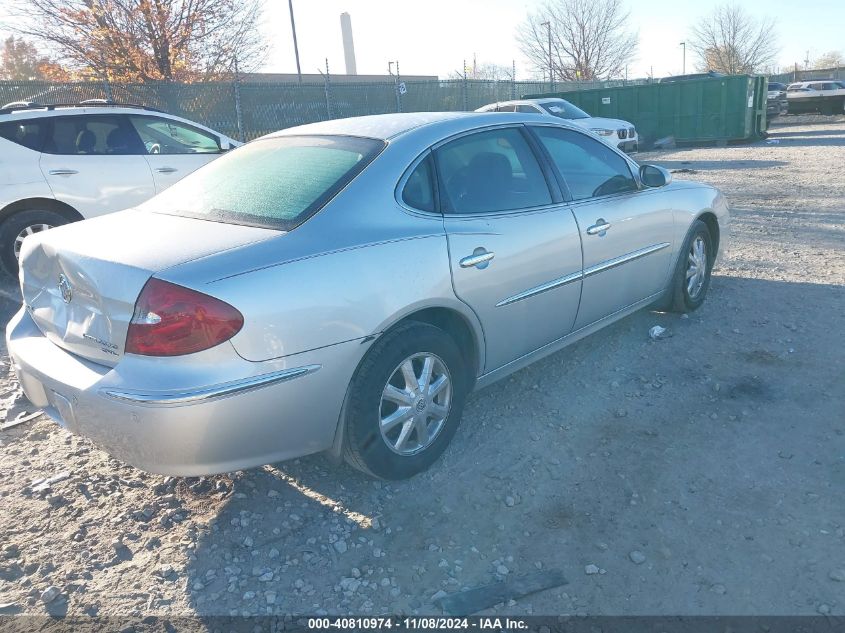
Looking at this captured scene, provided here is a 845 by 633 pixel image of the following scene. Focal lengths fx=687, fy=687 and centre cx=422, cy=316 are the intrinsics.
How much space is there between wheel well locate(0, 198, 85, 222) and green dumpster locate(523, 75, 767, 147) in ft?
55.9

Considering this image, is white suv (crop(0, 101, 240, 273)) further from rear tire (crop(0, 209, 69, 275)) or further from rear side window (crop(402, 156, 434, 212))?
rear side window (crop(402, 156, 434, 212))

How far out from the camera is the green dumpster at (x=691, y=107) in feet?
62.5

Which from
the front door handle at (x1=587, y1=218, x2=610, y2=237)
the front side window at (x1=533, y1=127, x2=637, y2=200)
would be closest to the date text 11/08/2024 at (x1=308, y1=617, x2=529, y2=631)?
the front door handle at (x1=587, y1=218, x2=610, y2=237)

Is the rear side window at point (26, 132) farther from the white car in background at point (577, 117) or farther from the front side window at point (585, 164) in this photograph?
the white car in background at point (577, 117)

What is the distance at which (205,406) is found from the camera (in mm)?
2469

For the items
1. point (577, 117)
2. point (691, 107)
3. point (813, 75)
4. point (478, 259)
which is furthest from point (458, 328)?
point (813, 75)

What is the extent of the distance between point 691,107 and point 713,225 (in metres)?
16.5

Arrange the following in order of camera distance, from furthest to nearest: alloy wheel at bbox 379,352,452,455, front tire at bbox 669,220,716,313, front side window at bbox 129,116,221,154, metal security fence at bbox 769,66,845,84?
metal security fence at bbox 769,66,845,84
front side window at bbox 129,116,221,154
front tire at bbox 669,220,716,313
alloy wheel at bbox 379,352,452,455

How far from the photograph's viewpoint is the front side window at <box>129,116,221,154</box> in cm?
743

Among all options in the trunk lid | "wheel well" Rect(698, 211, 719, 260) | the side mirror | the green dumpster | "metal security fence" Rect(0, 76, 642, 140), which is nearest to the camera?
the trunk lid

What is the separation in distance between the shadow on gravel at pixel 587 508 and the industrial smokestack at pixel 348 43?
349 ft

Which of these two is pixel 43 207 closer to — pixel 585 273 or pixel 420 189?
pixel 420 189

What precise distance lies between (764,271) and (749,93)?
15.1 metres

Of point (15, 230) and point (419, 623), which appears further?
point (15, 230)
